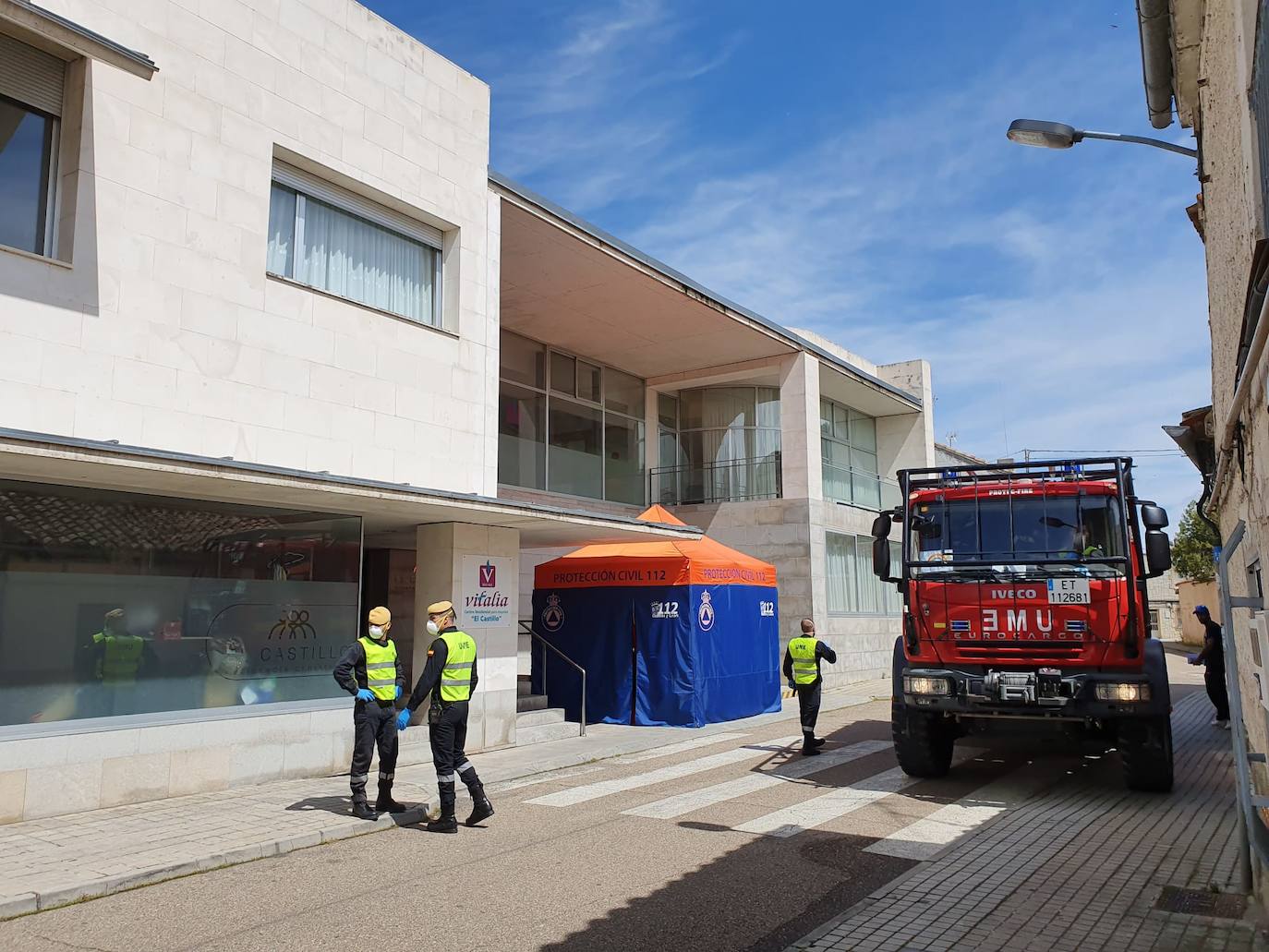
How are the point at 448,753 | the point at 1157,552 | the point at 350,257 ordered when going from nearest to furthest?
the point at 448,753, the point at 1157,552, the point at 350,257

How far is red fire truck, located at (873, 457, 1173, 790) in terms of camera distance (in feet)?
30.4

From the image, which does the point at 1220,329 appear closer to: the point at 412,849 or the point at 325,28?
the point at 412,849

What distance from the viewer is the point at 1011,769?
37.0 feet

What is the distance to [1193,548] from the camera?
4566 centimetres

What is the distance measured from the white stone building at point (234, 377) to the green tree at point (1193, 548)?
3793 cm

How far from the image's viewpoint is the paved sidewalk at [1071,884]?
535 cm

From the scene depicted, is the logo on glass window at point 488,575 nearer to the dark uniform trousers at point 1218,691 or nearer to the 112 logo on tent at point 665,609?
the 112 logo on tent at point 665,609

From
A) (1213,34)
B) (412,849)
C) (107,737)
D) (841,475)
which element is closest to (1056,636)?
(1213,34)

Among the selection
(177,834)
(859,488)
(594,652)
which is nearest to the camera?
(177,834)

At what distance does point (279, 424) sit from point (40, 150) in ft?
11.1

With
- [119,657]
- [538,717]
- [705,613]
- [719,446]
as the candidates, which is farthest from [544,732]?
[719,446]

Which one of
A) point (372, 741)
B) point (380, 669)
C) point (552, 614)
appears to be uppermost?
point (552, 614)

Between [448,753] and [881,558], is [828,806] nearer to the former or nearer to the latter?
[881,558]

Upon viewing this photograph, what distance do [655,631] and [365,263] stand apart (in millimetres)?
7352
